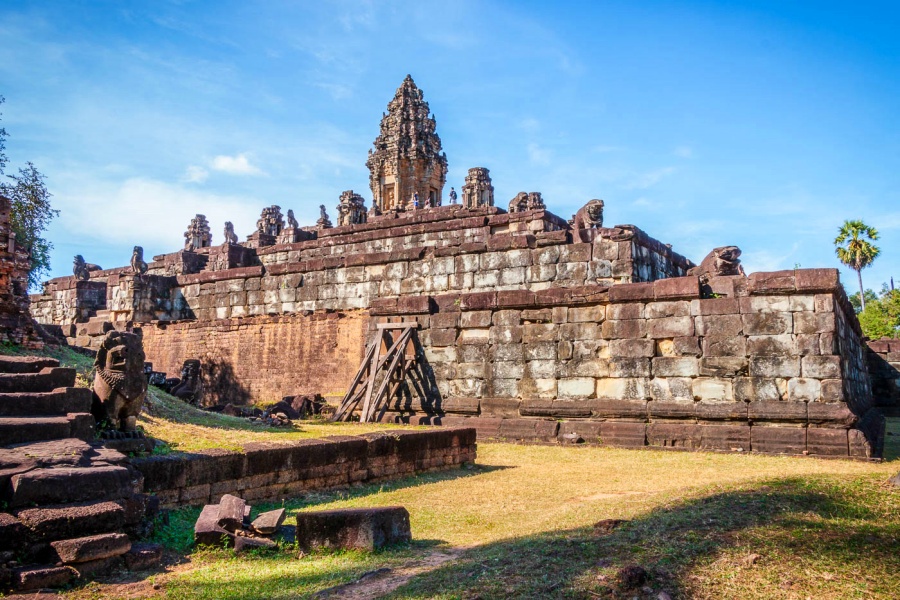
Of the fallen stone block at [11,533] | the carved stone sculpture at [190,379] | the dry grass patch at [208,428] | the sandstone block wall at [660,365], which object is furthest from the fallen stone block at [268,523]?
the carved stone sculpture at [190,379]

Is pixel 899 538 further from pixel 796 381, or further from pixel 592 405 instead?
pixel 592 405

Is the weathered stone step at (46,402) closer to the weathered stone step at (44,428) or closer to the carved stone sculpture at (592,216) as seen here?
the weathered stone step at (44,428)

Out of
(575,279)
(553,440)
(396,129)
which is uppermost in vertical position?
(396,129)

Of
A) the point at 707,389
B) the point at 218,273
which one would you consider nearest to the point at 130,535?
the point at 707,389

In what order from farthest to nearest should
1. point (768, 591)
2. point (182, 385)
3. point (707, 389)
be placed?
point (182, 385)
point (707, 389)
point (768, 591)

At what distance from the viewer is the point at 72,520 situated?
5.24 metres

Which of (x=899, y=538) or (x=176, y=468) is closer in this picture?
(x=899, y=538)

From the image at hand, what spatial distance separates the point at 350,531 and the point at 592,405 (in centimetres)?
807

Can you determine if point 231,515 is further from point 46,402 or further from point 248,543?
point 46,402

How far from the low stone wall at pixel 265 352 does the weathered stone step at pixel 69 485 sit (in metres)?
12.0

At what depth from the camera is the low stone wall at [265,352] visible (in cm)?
1869

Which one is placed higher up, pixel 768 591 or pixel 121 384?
pixel 121 384

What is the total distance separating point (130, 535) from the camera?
231 inches

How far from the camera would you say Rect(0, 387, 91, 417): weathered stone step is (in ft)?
22.5
